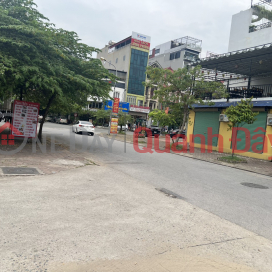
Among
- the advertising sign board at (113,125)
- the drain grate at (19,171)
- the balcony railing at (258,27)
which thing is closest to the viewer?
the drain grate at (19,171)

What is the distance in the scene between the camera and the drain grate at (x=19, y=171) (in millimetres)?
7895

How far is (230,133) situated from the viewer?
64.8 ft

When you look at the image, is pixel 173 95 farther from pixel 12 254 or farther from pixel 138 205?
pixel 12 254

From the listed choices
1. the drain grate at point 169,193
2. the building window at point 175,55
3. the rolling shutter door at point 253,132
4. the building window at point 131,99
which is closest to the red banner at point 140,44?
the building window at point 175,55

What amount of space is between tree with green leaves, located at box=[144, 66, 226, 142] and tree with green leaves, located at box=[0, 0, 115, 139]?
18.5ft

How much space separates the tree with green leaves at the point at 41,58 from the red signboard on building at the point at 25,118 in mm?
1160

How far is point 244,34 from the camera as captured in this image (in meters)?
31.8

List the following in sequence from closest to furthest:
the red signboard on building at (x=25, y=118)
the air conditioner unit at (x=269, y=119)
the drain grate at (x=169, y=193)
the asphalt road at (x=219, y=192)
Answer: the asphalt road at (x=219, y=192) < the drain grate at (x=169, y=193) < the red signboard on building at (x=25, y=118) < the air conditioner unit at (x=269, y=119)

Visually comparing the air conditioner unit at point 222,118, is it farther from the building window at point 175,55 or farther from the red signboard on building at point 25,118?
the building window at point 175,55

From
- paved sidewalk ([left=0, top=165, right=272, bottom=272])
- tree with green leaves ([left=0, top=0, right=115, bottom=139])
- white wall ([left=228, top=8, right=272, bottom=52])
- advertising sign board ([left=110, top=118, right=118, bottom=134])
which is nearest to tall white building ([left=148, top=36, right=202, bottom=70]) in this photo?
white wall ([left=228, top=8, right=272, bottom=52])

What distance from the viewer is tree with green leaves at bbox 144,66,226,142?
18.7 meters

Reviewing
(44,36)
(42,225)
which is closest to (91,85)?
(44,36)

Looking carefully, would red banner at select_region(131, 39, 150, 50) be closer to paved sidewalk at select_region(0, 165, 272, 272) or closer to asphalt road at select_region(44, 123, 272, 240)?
asphalt road at select_region(44, 123, 272, 240)

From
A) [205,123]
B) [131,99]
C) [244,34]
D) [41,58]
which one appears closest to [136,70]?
[131,99]
